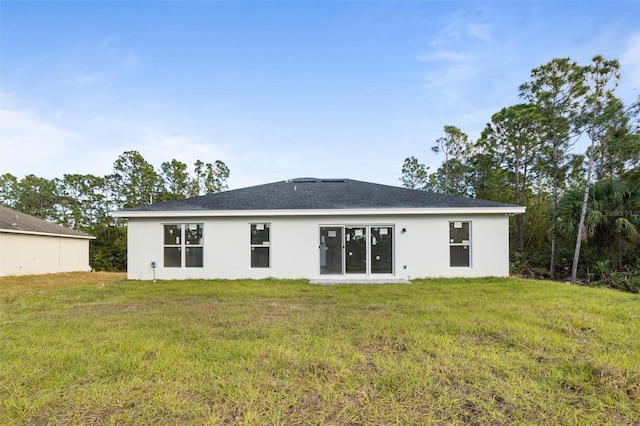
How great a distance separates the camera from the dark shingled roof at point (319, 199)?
30.2 ft

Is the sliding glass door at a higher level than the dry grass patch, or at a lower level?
higher

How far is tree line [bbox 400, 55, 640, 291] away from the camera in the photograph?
10.2m

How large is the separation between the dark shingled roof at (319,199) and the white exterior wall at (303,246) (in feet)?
1.14

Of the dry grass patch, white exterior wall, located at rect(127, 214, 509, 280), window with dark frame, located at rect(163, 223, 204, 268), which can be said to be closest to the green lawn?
white exterior wall, located at rect(127, 214, 509, 280)

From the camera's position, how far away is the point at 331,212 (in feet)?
29.3

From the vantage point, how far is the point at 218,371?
9.21ft

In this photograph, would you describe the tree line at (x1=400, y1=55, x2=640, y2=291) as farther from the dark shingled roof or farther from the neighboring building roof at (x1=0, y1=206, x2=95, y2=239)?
the neighboring building roof at (x1=0, y1=206, x2=95, y2=239)

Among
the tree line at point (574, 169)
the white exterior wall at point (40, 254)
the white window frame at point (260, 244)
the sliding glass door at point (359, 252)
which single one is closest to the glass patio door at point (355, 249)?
the sliding glass door at point (359, 252)

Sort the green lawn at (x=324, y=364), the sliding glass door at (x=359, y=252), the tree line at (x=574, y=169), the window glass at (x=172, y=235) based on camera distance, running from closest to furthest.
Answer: the green lawn at (x=324, y=364)
the sliding glass door at (x=359, y=252)
the window glass at (x=172, y=235)
the tree line at (x=574, y=169)

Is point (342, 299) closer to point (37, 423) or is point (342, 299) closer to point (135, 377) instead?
point (135, 377)

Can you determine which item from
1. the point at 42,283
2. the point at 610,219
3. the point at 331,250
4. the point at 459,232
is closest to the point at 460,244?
the point at 459,232

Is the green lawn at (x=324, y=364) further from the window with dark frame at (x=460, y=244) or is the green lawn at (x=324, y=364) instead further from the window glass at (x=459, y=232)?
the window glass at (x=459, y=232)

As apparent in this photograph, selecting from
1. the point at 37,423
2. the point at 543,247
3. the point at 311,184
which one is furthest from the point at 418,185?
the point at 37,423

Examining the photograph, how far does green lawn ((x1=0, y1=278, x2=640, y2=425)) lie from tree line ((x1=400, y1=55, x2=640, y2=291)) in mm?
6713
